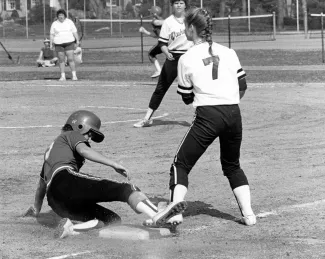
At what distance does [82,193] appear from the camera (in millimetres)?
7156

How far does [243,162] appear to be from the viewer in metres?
10.7

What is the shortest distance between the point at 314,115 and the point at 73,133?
813 centimetres

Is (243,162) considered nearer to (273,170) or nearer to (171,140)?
(273,170)

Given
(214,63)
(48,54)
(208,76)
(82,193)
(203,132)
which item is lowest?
(82,193)

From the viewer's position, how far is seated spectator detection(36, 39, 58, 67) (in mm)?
29184

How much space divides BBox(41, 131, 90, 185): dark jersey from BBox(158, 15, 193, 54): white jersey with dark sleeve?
6.00 m

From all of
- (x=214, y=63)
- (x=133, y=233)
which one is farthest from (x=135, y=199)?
(x=214, y=63)

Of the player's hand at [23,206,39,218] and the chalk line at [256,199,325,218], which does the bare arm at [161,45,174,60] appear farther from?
the player's hand at [23,206,39,218]

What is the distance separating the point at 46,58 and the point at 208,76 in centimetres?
2297

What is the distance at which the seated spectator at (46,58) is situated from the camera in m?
29.2

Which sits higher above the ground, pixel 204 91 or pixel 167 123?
pixel 204 91

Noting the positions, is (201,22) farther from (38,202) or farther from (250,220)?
(38,202)

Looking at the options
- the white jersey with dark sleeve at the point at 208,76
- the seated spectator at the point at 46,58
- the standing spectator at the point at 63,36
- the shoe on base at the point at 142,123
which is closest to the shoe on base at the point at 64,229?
the white jersey with dark sleeve at the point at 208,76

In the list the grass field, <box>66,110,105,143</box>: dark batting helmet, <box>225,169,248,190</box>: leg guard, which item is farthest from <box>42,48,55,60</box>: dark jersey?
<box>225,169,248,190</box>: leg guard
